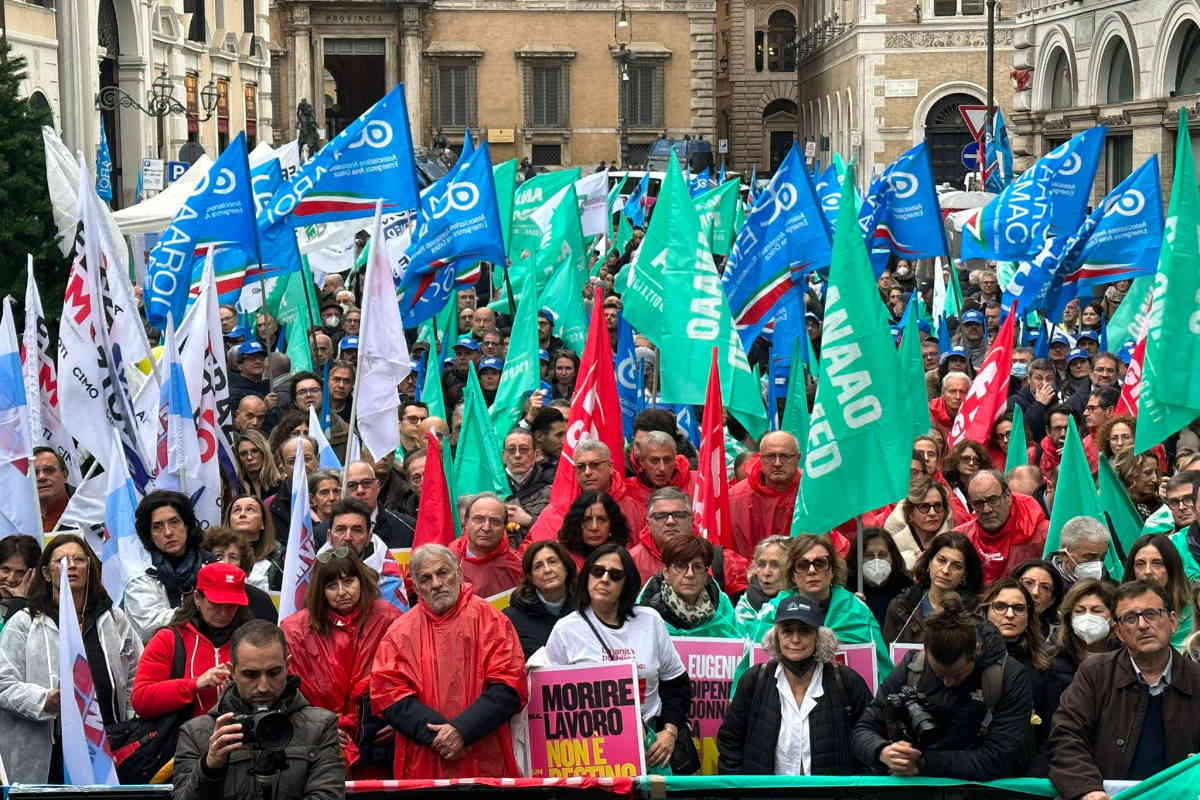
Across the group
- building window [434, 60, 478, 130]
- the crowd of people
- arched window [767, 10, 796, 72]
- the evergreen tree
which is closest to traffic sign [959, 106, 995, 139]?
the evergreen tree

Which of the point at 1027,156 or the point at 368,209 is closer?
the point at 368,209

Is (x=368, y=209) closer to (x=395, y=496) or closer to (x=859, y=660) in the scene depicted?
(x=395, y=496)

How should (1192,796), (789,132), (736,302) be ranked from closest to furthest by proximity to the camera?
1. (1192,796)
2. (736,302)
3. (789,132)

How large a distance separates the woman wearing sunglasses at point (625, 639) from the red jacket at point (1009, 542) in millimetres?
2300

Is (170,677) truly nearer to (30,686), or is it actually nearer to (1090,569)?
(30,686)

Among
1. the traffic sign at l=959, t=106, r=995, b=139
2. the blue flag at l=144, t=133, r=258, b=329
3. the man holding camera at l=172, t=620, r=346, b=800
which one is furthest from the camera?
the traffic sign at l=959, t=106, r=995, b=139

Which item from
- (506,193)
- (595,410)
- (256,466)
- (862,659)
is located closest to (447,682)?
(862,659)

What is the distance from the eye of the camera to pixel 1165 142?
92.4ft

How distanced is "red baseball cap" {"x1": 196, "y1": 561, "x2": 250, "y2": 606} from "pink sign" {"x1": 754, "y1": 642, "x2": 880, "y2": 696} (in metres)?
2.12

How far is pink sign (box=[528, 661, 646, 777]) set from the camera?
264 inches

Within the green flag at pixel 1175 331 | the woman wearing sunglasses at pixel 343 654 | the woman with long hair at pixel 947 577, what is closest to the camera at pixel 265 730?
the woman wearing sunglasses at pixel 343 654

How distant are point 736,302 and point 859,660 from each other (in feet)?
21.4

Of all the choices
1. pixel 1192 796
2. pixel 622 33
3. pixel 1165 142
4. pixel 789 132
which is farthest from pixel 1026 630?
pixel 789 132

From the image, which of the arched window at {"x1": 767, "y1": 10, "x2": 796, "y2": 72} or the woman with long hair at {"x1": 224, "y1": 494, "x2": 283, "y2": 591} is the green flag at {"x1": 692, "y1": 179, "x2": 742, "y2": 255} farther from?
the arched window at {"x1": 767, "y1": 10, "x2": 796, "y2": 72}
